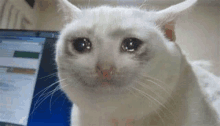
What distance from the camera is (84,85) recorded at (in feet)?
0.93

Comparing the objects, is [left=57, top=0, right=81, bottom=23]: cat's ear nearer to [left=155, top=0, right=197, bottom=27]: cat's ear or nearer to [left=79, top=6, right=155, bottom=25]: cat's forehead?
[left=79, top=6, right=155, bottom=25]: cat's forehead

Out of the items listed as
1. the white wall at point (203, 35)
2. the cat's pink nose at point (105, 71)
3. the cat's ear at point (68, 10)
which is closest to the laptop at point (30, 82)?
the cat's ear at point (68, 10)

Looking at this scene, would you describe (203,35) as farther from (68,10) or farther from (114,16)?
(68,10)

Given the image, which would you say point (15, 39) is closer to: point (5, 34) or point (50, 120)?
point (5, 34)

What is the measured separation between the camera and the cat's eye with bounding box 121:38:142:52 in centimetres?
29

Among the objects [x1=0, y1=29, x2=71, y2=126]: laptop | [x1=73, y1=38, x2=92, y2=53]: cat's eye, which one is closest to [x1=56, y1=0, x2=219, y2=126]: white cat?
[x1=73, y1=38, x2=92, y2=53]: cat's eye

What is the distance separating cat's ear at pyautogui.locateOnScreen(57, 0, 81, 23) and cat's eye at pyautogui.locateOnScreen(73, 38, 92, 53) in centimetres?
8

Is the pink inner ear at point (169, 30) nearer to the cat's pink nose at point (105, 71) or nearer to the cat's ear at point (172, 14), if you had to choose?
the cat's ear at point (172, 14)

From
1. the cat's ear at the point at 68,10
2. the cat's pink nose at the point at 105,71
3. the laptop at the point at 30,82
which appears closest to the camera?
the cat's pink nose at the point at 105,71

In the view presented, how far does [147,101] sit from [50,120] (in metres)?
0.36

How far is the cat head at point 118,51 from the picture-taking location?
265mm

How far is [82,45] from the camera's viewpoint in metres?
0.31

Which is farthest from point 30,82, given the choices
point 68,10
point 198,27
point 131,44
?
point 198,27

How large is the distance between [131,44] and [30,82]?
1.37 ft
